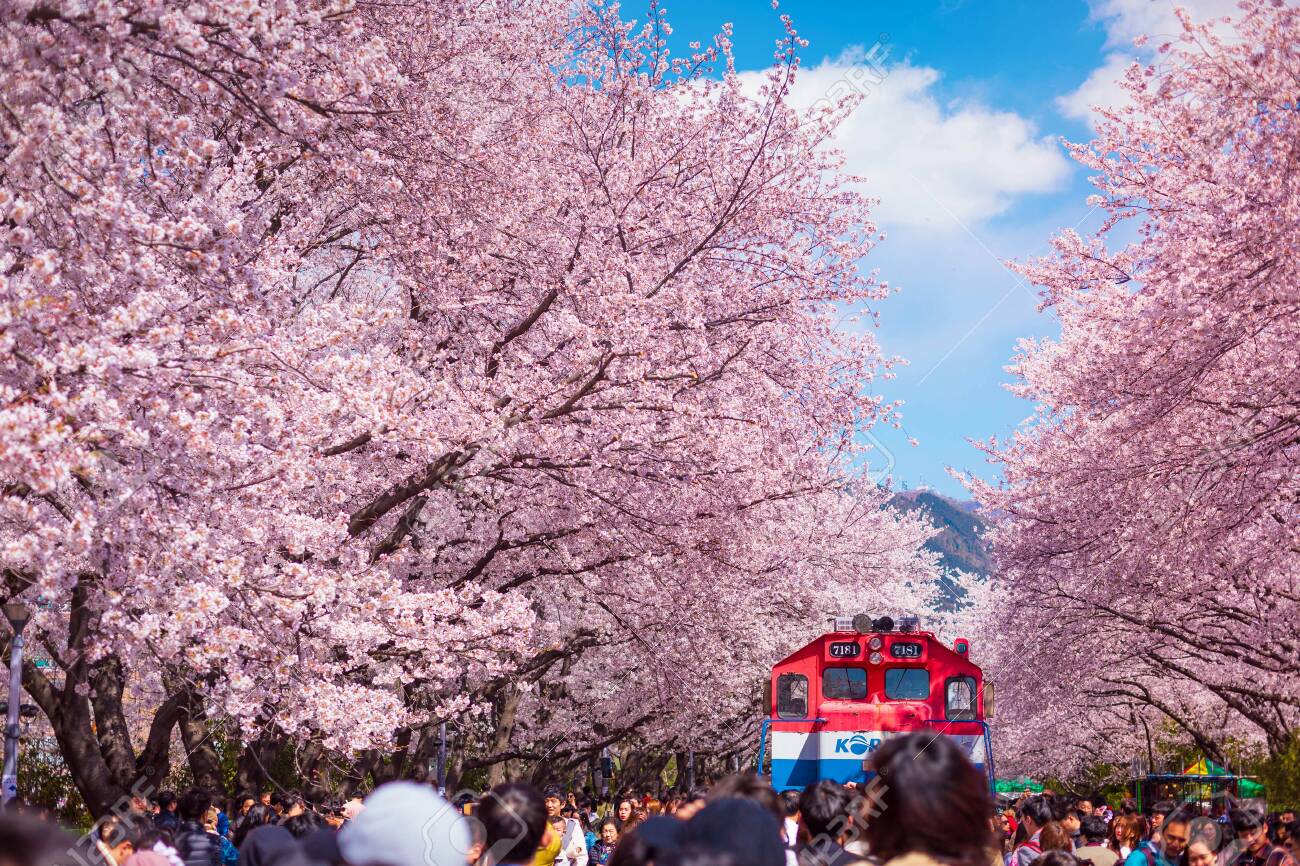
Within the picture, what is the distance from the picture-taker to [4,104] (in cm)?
736

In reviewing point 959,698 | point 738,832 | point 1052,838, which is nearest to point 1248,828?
point 1052,838

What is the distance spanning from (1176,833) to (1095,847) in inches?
43.8

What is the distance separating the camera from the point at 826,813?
6551 mm

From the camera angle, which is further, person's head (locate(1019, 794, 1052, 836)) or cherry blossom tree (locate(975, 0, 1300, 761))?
cherry blossom tree (locate(975, 0, 1300, 761))

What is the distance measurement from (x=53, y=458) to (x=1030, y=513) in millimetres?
21579

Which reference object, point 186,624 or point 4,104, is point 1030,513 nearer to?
point 186,624

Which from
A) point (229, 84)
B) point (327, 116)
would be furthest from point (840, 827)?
point (229, 84)

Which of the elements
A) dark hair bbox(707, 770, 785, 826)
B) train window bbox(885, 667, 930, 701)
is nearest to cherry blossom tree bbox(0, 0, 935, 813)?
train window bbox(885, 667, 930, 701)

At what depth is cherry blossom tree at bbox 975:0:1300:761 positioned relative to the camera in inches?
482

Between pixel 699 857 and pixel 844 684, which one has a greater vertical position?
pixel 844 684

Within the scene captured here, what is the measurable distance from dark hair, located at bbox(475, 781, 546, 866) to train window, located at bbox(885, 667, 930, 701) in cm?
1191

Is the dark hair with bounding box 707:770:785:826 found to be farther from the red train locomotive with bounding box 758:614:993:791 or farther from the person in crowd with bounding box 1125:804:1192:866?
the red train locomotive with bounding box 758:614:993:791

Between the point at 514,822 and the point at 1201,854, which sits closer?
the point at 514,822

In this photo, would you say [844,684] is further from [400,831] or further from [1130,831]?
[400,831]
